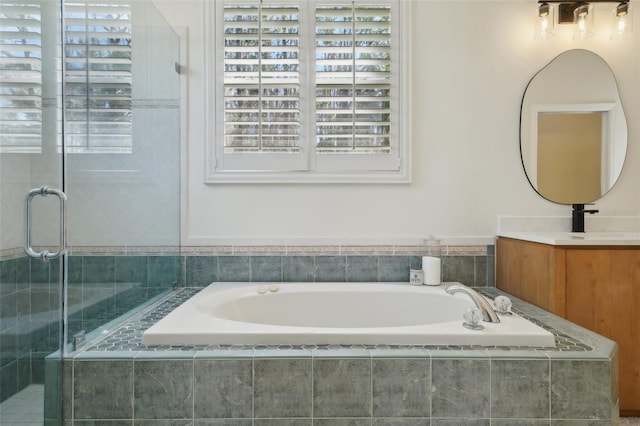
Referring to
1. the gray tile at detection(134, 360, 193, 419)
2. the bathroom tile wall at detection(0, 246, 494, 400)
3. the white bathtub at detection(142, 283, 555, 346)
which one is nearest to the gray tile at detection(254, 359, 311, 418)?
the gray tile at detection(134, 360, 193, 419)

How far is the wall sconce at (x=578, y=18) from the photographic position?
2164mm

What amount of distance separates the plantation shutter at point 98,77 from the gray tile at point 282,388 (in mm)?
1037

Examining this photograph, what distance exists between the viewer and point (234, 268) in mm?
2180

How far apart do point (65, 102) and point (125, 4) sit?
24.6 inches

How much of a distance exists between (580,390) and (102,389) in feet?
4.92

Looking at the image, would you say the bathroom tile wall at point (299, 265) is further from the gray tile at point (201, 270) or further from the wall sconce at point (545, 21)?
the wall sconce at point (545, 21)

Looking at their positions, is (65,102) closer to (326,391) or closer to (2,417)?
(2,417)

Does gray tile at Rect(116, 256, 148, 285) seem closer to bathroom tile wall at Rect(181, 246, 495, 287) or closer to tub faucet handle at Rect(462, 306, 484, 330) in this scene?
bathroom tile wall at Rect(181, 246, 495, 287)

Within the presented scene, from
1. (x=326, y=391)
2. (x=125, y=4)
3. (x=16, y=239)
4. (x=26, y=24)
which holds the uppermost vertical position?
(x=125, y=4)

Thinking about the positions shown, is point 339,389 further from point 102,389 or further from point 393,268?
point 393,268

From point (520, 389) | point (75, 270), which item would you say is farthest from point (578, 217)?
point (75, 270)

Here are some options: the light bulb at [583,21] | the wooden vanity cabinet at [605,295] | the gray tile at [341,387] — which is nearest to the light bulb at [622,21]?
the light bulb at [583,21]

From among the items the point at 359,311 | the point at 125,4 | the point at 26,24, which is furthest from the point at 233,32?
the point at 359,311

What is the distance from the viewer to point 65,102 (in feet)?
4.33
